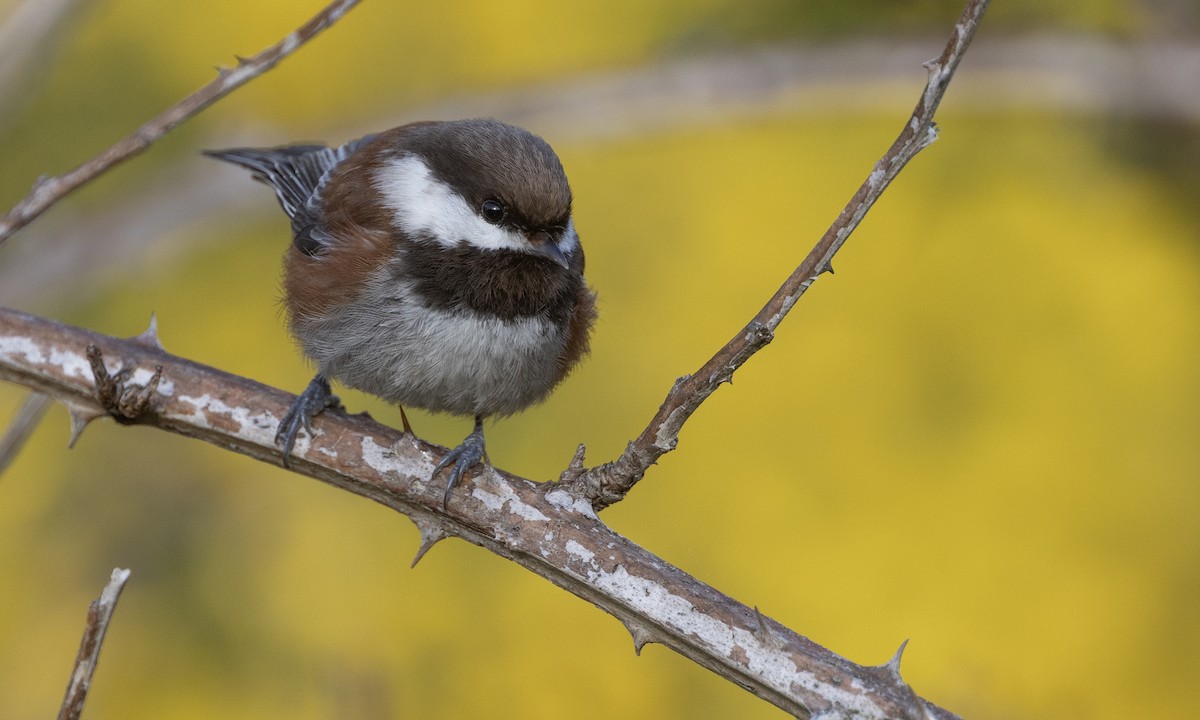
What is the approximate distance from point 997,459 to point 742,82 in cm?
223

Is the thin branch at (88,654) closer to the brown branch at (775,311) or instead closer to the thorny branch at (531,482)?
the thorny branch at (531,482)

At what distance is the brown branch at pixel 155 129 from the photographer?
279 cm

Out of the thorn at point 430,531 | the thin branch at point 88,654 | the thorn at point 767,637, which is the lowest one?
the thin branch at point 88,654

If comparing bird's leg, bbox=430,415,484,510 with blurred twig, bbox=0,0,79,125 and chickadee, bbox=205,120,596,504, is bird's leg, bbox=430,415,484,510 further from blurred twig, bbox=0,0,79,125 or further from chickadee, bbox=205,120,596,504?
blurred twig, bbox=0,0,79,125

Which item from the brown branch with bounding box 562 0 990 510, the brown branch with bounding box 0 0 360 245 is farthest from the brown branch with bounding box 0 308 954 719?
the brown branch with bounding box 0 0 360 245

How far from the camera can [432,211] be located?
3.37 meters

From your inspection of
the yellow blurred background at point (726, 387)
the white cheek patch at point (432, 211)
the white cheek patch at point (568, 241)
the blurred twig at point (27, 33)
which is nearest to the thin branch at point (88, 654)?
the white cheek patch at point (432, 211)

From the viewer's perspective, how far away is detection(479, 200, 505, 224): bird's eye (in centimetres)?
329

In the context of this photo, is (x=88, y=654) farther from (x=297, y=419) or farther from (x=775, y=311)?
(x=775, y=311)

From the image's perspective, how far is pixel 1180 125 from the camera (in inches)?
221

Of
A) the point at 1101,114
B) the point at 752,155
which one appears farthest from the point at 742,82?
the point at 1101,114

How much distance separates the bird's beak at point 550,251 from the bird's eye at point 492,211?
13cm

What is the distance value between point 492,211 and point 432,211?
0.19 meters

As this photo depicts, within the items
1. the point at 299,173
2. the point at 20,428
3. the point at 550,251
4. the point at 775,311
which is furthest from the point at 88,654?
the point at 299,173
